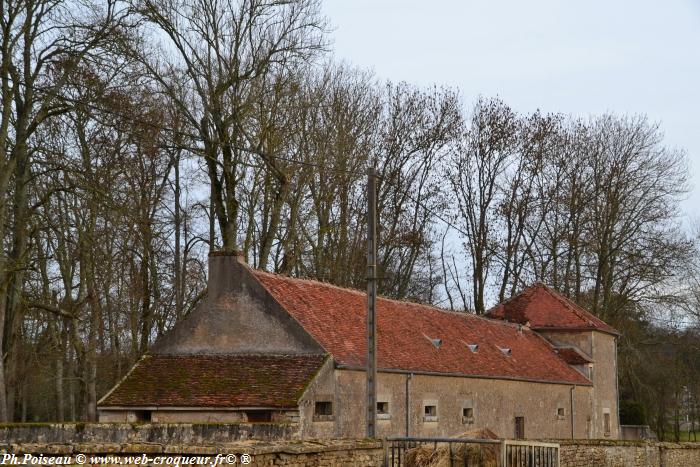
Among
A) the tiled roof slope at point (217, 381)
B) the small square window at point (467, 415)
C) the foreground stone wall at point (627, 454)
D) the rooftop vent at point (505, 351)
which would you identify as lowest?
the foreground stone wall at point (627, 454)

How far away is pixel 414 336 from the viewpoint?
31.5 m

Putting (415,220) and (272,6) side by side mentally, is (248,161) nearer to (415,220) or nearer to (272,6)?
(272,6)

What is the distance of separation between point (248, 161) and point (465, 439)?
20.2 metres

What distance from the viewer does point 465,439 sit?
58.0 ft

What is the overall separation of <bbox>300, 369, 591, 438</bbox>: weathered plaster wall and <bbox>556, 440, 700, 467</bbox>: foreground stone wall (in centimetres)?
591

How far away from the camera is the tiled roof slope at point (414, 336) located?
89.4 feet

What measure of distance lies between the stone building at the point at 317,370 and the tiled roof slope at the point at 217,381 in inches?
1.2

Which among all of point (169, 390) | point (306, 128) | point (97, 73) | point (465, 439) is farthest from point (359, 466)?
point (306, 128)

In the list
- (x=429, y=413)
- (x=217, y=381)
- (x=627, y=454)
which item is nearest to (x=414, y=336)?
(x=429, y=413)

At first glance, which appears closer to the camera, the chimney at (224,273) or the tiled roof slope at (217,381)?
the tiled roof slope at (217,381)

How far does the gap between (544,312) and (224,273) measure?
1993cm

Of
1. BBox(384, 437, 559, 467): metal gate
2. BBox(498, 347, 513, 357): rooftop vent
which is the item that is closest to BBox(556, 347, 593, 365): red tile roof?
BBox(498, 347, 513, 357): rooftop vent

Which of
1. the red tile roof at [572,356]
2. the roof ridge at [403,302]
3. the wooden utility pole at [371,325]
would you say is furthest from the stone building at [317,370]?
the red tile roof at [572,356]

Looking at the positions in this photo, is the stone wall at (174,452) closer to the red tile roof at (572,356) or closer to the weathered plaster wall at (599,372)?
the red tile roof at (572,356)
